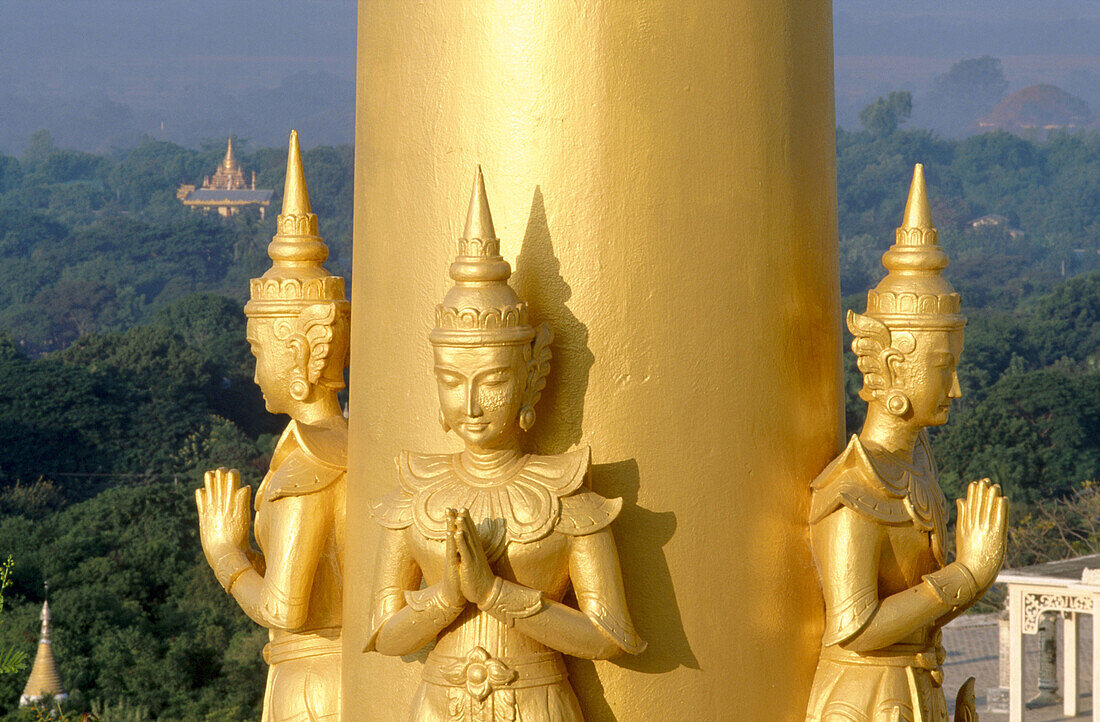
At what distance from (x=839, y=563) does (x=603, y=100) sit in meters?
1.39

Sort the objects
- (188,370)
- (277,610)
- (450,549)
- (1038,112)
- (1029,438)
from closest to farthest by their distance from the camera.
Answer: (450,549) → (277,610) → (1029,438) → (188,370) → (1038,112)

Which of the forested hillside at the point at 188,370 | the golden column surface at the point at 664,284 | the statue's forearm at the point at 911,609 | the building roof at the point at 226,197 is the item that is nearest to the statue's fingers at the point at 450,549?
the golden column surface at the point at 664,284

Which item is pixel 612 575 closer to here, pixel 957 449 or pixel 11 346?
pixel 957 449

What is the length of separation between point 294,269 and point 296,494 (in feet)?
2.41

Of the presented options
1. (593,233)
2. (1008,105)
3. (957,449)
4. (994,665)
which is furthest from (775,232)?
(1008,105)

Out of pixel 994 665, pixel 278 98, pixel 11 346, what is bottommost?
pixel 994 665

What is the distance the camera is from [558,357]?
397 centimetres

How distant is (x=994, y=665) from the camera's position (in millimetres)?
30375

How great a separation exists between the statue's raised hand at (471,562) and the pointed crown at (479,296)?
0.45m

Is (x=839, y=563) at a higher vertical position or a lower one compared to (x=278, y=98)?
lower

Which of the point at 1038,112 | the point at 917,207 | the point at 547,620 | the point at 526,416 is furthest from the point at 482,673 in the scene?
the point at 1038,112

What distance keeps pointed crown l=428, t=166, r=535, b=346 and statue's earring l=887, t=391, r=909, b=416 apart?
1095 mm

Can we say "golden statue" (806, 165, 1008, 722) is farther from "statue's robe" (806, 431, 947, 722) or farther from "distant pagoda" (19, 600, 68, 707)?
"distant pagoda" (19, 600, 68, 707)

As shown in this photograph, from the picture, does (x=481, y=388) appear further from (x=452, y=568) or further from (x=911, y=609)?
(x=911, y=609)
